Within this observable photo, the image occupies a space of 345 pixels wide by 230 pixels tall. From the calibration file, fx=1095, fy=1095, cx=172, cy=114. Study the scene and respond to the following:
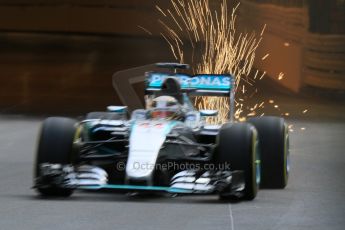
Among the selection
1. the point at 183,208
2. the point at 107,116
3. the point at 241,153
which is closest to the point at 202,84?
the point at 107,116

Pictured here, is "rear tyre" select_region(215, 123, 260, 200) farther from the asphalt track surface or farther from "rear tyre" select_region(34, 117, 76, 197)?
"rear tyre" select_region(34, 117, 76, 197)

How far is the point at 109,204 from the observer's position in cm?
1032

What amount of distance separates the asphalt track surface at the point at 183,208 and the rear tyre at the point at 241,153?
0.18 meters

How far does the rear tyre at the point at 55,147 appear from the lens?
10.7 meters

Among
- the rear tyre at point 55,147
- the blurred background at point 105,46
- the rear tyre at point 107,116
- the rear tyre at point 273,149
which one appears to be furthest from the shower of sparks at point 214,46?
the rear tyre at point 55,147

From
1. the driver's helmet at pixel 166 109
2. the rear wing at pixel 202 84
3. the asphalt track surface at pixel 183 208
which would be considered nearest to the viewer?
the asphalt track surface at pixel 183 208

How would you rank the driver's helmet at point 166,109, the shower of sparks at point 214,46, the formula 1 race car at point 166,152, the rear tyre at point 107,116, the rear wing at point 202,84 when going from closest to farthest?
the formula 1 race car at point 166,152 < the driver's helmet at point 166,109 < the rear wing at point 202,84 < the rear tyre at point 107,116 < the shower of sparks at point 214,46

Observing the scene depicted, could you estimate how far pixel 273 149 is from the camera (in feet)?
37.1

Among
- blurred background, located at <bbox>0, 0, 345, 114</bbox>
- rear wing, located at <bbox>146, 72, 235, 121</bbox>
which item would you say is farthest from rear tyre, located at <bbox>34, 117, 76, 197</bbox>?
blurred background, located at <bbox>0, 0, 345, 114</bbox>

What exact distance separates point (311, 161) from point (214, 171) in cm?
374

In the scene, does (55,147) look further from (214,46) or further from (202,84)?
(214,46)

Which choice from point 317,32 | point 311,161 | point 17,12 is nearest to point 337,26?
point 317,32

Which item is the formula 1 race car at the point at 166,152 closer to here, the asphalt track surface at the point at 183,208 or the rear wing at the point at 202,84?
the rear wing at the point at 202,84

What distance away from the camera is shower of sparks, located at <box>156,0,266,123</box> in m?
18.9
